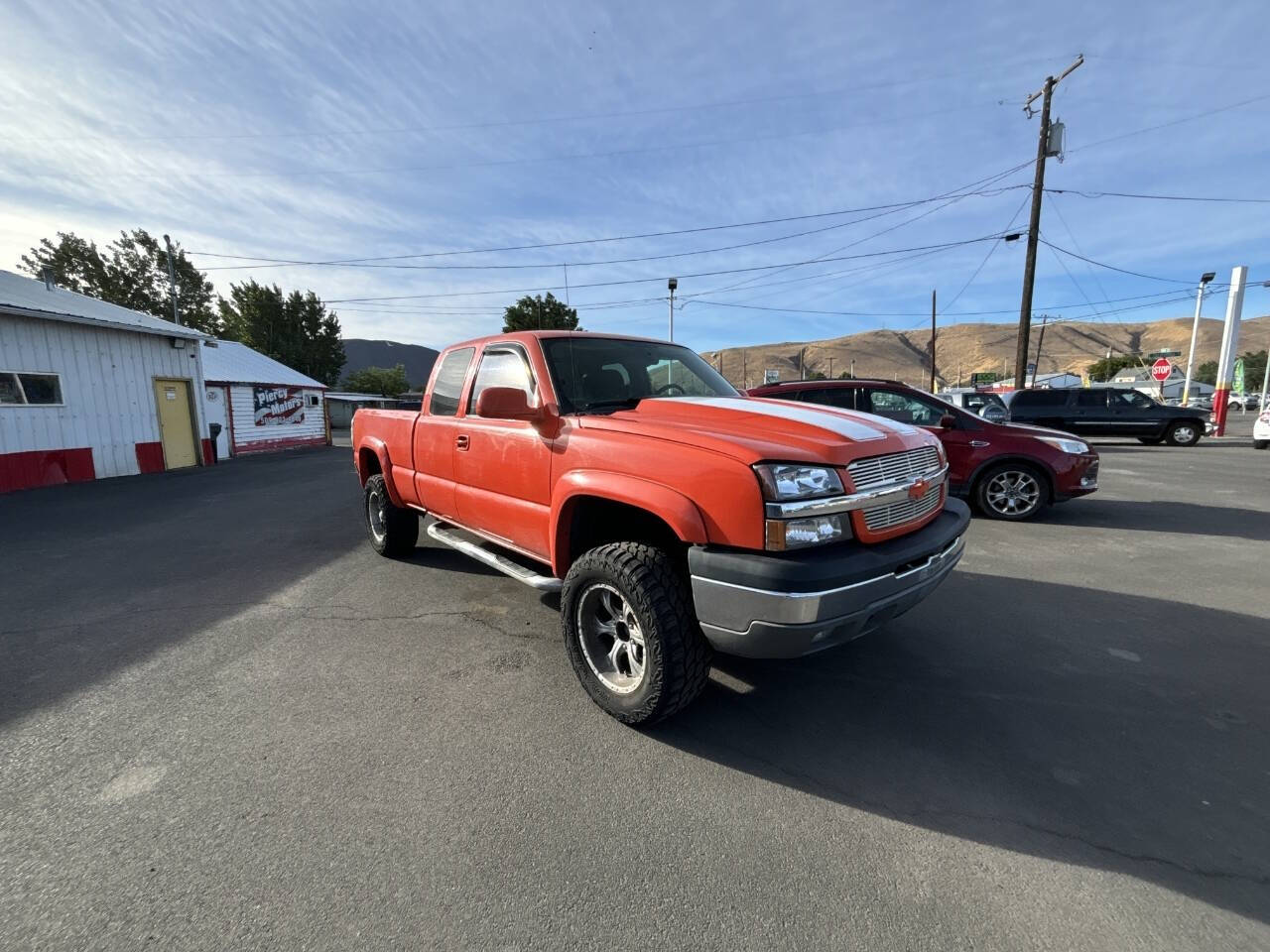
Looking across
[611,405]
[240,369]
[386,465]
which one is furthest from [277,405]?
[611,405]

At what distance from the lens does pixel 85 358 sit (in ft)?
39.4

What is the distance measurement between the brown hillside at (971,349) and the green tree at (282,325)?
8444cm

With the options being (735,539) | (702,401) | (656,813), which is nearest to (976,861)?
(656,813)

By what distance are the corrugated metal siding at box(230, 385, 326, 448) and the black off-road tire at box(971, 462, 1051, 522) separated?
2168 centimetres

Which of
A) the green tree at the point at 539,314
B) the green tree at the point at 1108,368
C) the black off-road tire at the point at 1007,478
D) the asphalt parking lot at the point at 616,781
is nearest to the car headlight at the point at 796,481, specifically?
the asphalt parking lot at the point at 616,781

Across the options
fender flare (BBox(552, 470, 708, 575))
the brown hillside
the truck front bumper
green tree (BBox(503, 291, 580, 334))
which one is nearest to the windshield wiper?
fender flare (BBox(552, 470, 708, 575))

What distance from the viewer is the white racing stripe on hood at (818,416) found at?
106 inches

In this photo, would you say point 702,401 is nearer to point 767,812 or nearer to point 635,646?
point 635,646

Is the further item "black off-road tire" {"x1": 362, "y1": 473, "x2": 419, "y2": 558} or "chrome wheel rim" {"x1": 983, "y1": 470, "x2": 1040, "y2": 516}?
"chrome wheel rim" {"x1": 983, "y1": 470, "x2": 1040, "y2": 516}

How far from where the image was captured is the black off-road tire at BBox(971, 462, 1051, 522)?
21.7 feet

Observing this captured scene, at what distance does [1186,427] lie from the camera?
15.6 meters

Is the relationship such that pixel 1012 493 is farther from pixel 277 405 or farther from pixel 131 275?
pixel 131 275

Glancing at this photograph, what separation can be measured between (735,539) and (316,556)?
5.02 meters

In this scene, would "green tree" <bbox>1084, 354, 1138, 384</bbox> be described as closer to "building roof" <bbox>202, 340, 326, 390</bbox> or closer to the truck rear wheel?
"building roof" <bbox>202, 340, 326, 390</bbox>
